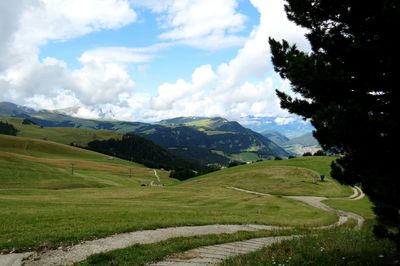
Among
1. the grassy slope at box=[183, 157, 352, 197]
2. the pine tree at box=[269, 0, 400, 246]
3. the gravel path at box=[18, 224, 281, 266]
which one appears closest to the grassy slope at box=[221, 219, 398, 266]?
the pine tree at box=[269, 0, 400, 246]

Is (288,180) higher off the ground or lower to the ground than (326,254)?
lower

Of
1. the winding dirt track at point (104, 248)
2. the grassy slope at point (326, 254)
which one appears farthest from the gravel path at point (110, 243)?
the grassy slope at point (326, 254)

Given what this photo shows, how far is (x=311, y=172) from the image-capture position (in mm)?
123375

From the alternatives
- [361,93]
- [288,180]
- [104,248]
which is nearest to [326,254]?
[361,93]

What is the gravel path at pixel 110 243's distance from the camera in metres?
21.3

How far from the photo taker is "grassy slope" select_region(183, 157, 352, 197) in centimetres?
10131

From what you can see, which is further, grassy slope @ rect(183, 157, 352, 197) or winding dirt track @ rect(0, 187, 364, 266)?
grassy slope @ rect(183, 157, 352, 197)

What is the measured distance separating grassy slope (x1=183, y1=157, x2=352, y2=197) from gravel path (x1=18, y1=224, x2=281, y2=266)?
6906 cm

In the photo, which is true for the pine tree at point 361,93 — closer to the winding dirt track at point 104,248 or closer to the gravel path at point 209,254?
the gravel path at point 209,254

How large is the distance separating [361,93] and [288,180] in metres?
102

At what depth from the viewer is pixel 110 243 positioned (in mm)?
25125

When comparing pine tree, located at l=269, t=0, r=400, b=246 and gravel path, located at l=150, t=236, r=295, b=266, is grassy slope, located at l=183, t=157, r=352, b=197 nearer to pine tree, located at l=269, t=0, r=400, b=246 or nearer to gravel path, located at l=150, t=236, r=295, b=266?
gravel path, located at l=150, t=236, r=295, b=266

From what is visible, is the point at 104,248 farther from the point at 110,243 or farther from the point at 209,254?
the point at 209,254

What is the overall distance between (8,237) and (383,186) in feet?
76.5
